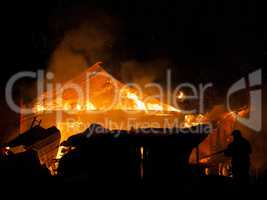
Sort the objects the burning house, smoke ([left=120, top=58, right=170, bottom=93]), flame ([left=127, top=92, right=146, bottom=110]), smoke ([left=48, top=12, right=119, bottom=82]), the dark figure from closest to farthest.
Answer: the dark figure → smoke ([left=48, top=12, right=119, bottom=82]) → the burning house → flame ([left=127, top=92, right=146, bottom=110]) → smoke ([left=120, top=58, right=170, bottom=93])

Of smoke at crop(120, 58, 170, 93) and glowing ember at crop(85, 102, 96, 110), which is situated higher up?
smoke at crop(120, 58, 170, 93)

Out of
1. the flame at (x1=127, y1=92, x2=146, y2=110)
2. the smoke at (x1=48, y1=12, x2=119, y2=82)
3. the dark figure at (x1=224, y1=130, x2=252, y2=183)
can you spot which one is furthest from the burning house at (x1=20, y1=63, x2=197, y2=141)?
the dark figure at (x1=224, y1=130, x2=252, y2=183)

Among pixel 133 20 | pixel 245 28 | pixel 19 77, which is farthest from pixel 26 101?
pixel 245 28

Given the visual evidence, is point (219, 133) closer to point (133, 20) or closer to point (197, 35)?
point (197, 35)

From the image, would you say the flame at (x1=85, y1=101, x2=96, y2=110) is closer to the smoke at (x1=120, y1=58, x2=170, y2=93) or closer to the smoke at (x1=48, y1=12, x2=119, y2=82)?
the smoke at (x1=48, y1=12, x2=119, y2=82)

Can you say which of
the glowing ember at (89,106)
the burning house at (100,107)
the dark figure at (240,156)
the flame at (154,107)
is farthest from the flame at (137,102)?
the dark figure at (240,156)

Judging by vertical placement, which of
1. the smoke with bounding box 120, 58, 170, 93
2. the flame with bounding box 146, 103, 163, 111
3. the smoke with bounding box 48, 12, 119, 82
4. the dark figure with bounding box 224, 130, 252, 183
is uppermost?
the smoke with bounding box 48, 12, 119, 82

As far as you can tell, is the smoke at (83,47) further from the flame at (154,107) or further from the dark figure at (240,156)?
the dark figure at (240,156)

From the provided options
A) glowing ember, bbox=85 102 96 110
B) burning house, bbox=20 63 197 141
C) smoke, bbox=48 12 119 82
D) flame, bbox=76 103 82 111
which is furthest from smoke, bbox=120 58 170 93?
flame, bbox=76 103 82 111

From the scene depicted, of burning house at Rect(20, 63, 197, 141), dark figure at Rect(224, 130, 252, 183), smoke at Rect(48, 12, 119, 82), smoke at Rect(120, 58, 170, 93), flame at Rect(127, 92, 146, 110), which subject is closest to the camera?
dark figure at Rect(224, 130, 252, 183)

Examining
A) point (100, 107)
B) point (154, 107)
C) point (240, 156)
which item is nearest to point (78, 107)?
point (100, 107)

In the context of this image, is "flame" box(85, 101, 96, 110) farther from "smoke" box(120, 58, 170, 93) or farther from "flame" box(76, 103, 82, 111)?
"smoke" box(120, 58, 170, 93)

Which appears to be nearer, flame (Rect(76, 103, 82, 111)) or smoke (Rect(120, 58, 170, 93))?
flame (Rect(76, 103, 82, 111))

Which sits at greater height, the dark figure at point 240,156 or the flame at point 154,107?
the flame at point 154,107
